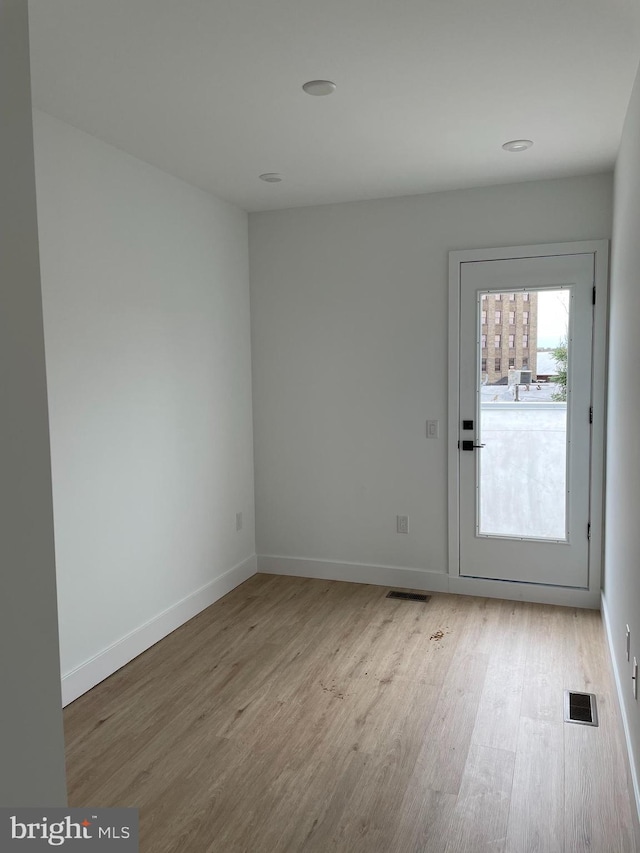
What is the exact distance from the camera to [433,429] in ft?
14.1

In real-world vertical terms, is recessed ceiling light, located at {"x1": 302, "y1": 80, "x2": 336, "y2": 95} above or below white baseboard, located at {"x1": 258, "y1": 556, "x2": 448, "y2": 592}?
above

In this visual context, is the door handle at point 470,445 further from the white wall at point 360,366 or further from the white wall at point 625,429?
the white wall at point 625,429

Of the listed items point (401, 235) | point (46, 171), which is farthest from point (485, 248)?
point (46, 171)

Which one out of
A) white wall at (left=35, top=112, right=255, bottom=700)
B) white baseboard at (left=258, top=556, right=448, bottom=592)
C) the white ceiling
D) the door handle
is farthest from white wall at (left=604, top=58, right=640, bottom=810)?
white wall at (left=35, top=112, right=255, bottom=700)

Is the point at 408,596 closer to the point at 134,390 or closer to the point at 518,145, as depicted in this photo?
the point at 134,390

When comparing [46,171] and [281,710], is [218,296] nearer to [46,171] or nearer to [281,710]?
[46,171]

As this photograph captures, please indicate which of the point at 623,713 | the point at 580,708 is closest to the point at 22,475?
the point at 623,713

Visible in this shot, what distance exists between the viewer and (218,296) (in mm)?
4234

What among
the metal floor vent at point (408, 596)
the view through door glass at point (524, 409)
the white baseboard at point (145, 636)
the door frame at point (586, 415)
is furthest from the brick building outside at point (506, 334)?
the white baseboard at point (145, 636)

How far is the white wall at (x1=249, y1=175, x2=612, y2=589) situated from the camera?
4195 millimetres

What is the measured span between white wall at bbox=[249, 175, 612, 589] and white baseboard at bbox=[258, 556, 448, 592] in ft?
0.05

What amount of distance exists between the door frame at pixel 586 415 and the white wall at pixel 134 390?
1440 mm

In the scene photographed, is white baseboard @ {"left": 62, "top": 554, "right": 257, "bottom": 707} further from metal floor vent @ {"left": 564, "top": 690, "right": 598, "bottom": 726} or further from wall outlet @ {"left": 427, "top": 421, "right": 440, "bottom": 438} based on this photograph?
metal floor vent @ {"left": 564, "top": 690, "right": 598, "bottom": 726}

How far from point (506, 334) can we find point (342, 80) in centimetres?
205
